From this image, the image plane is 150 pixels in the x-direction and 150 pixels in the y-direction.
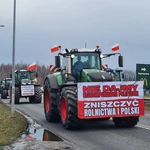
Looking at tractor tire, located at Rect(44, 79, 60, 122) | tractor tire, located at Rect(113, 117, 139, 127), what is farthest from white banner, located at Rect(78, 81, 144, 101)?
tractor tire, located at Rect(44, 79, 60, 122)

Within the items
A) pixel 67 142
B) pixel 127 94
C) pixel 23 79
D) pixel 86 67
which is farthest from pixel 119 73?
pixel 23 79

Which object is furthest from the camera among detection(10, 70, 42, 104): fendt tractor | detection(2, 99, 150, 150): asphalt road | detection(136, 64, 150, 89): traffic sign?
detection(10, 70, 42, 104): fendt tractor

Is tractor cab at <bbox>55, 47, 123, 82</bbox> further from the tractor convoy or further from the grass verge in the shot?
the grass verge

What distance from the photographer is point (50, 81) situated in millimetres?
15836

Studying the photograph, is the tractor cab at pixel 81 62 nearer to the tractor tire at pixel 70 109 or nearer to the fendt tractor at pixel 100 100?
the fendt tractor at pixel 100 100

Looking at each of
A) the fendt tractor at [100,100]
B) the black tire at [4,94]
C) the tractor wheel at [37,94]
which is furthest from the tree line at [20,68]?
the fendt tractor at [100,100]

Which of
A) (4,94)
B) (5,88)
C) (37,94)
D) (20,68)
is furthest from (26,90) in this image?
(20,68)

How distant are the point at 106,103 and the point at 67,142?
106 inches

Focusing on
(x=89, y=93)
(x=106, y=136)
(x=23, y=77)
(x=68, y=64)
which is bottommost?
(x=106, y=136)

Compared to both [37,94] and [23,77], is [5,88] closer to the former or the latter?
[23,77]

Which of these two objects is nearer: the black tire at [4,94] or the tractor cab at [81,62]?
the tractor cab at [81,62]

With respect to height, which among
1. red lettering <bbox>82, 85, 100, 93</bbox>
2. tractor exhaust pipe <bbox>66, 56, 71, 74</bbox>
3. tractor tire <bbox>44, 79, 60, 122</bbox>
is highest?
tractor exhaust pipe <bbox>66, 56, 71, 74</bbox>

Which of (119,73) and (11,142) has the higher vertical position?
(119,73)

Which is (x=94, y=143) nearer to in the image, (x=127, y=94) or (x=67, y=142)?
A: (x=67, y=142)
